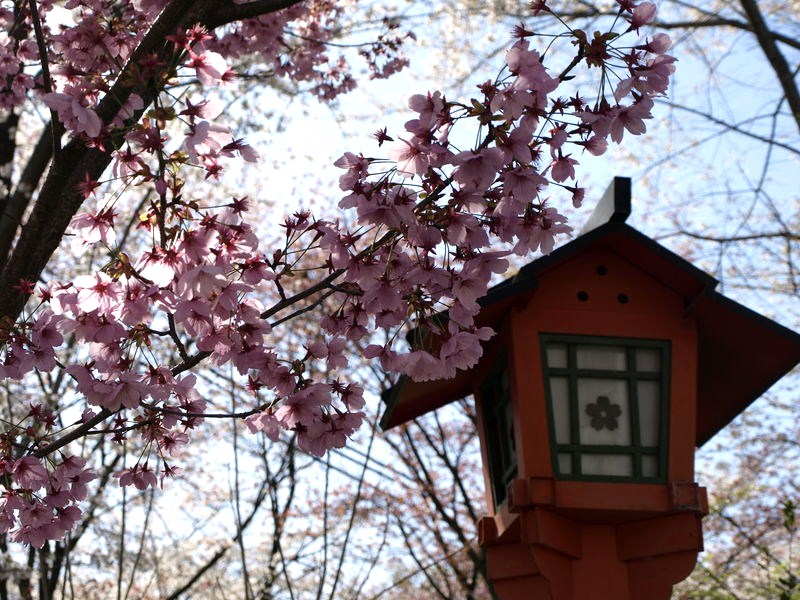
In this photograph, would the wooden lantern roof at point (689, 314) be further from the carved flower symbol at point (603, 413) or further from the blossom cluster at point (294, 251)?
the blossom cluster at point (294, 251)

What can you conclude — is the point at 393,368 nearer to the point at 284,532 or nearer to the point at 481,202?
the point at 481,202

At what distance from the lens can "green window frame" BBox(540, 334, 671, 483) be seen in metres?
3.63

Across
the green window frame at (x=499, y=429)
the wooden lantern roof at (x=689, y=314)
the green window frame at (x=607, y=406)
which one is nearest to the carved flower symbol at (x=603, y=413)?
the green window frame at (x=607, y=406)

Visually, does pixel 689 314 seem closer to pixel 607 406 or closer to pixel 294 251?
pixel 607 406

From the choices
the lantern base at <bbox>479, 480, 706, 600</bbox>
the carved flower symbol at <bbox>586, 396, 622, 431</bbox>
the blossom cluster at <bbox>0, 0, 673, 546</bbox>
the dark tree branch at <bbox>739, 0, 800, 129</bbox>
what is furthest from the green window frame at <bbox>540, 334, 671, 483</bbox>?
the dark tree branch at <bbox>739, 0, 800, 129</bbox>

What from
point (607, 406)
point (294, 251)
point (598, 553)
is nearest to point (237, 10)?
point (294, 251)

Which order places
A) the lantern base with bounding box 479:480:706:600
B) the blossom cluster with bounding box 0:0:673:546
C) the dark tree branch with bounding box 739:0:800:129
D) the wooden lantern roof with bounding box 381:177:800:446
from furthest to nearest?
the dark tree branch with bounding box 739:0:800:129, the wooden lantern roof with bounding box 381:177:800:446, the lantern base with bounding box 479:480:706:600, the blossom cluster with bounding box 0:0:673:546

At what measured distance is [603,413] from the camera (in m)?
3.68

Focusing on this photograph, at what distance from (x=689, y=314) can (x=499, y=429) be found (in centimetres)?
94

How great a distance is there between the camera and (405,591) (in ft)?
38.4

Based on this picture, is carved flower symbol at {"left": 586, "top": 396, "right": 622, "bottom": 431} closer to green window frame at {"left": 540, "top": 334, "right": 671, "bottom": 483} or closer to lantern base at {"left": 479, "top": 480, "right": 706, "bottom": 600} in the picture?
green window frame at {"left": 540, "top": 334, "right": 671, "bottom": 483}

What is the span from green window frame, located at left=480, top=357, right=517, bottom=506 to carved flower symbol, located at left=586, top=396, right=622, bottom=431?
335 mm

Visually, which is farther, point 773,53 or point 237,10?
point 773,53

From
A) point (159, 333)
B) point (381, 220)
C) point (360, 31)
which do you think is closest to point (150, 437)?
point (159, 333)
